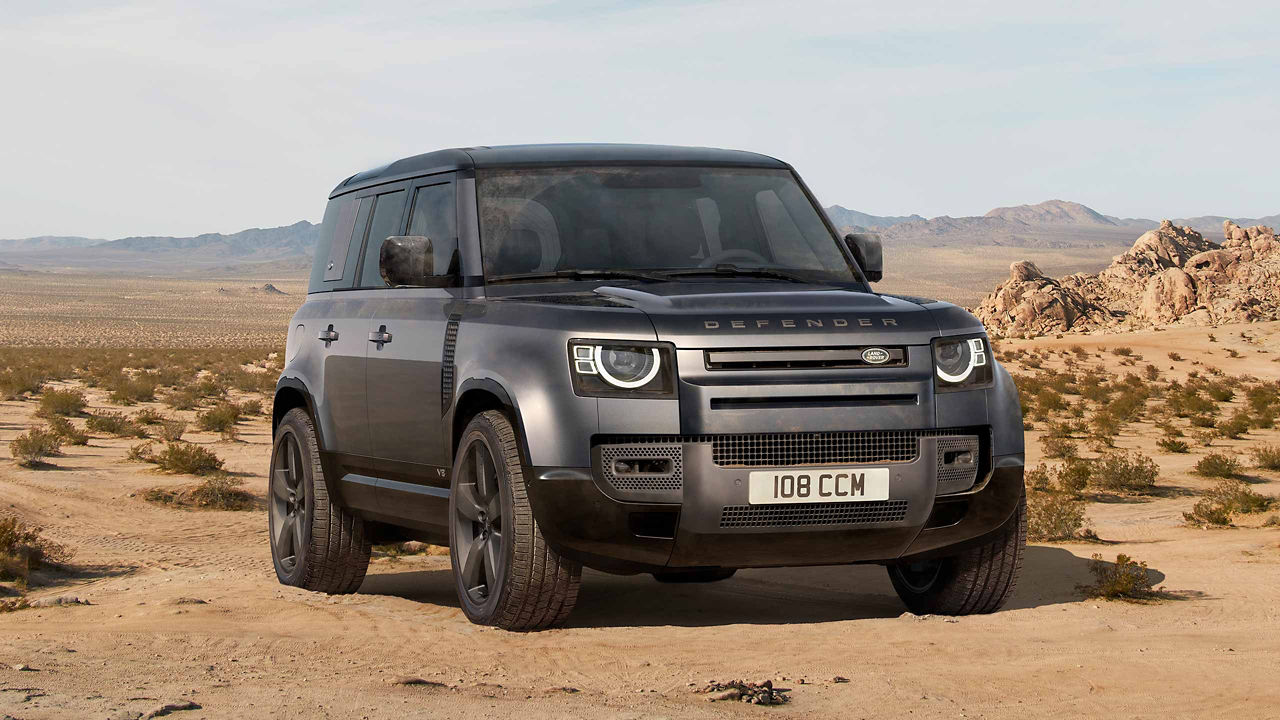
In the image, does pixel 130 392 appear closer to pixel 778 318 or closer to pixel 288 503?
pixel 288 503

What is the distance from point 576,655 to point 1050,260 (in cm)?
19075

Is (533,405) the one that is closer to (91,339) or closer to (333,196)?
(333,196)

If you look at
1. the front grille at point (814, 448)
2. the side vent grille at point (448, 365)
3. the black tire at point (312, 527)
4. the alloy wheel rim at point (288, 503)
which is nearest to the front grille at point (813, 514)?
the front grille at point (814, 448)

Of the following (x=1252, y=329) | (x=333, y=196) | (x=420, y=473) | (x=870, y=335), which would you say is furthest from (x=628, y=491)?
(x=1252, y=329)

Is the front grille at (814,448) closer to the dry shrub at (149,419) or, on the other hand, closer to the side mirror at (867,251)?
the side mirror at (867,251)

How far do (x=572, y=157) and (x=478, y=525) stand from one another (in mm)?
2029

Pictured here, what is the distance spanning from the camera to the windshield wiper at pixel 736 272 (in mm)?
Answer: 7418

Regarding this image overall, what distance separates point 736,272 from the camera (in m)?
7.45

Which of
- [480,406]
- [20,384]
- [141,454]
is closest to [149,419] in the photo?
[141,454]

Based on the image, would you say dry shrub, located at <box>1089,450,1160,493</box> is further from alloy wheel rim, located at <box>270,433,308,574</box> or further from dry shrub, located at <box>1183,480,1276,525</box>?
alloy wheel rim, located at <box>270,433,308,574</box>

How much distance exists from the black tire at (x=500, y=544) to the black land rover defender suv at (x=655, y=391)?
0.04ft

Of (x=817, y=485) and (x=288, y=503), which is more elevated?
(x=817, y=485)

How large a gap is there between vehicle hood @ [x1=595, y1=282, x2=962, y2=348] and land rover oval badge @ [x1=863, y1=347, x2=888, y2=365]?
0.04 metres

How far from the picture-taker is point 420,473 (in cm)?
769
